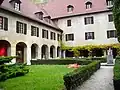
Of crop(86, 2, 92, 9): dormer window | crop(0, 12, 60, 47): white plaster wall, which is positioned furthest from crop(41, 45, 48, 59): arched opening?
crop(86, 2, 92, 9): dormer window

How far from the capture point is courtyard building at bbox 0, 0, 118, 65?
2602 centimetres

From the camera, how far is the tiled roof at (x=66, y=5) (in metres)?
36.5

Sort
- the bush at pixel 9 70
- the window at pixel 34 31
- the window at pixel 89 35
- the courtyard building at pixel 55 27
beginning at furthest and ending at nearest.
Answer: the window at pixel 89 35 < the window at pixel 34 31 < the courtyard building at pixel 55 27 < the bush at pixel 9 70

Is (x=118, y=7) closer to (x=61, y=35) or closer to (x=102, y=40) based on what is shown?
(x=102, y=40)

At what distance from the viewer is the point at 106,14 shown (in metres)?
35.2

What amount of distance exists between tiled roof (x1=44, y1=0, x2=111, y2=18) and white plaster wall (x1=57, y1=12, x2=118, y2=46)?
39.0 inches

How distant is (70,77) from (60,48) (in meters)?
30.0

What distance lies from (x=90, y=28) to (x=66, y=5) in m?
7.15

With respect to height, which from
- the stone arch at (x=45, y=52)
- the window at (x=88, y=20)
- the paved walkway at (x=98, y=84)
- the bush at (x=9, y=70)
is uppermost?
the window at (x=88, y=20)

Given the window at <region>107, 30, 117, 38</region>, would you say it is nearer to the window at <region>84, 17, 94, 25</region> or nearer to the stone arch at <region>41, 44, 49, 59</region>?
the window at <region>84, 17, 94, 25</region>

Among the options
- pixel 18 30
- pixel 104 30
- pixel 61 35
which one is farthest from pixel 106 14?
pixel 18 30

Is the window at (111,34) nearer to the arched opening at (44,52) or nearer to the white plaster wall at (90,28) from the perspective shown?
the white plaster wall at (90,28)

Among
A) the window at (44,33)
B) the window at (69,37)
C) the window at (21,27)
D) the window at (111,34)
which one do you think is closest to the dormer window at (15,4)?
the window at (21,27)

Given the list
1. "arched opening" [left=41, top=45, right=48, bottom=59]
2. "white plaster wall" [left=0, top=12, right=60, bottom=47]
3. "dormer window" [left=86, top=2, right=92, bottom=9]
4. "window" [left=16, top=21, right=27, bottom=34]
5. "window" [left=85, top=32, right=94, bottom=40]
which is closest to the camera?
"white plaster wall" [left=0, top=12, right=60, bottom=47]
